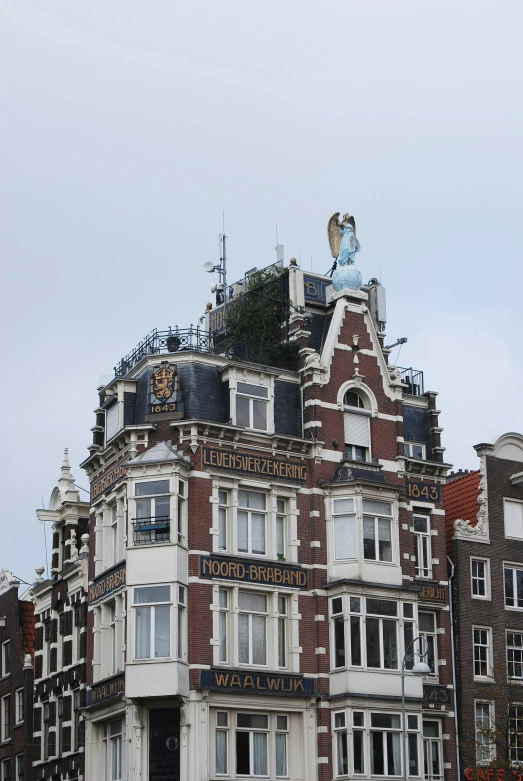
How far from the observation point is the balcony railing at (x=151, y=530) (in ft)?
175

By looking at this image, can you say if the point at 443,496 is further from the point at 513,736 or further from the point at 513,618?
the point at 513,736

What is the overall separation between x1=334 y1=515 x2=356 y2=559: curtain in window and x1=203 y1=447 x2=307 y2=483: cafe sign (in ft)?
6.94

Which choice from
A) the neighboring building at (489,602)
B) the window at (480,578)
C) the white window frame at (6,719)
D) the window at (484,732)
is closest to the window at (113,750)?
the neighboring building at (489,602)

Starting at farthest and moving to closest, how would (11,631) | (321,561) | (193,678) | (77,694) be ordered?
(11,631) < (77,694) < (321,561) < (193,678)

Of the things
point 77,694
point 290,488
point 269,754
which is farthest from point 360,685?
point 77,694

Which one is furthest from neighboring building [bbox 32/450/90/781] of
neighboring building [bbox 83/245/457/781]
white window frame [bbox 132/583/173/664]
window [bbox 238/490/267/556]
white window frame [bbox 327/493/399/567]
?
white window frame [bbox 327/493/399/567]

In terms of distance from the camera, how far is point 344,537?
56.7 meters

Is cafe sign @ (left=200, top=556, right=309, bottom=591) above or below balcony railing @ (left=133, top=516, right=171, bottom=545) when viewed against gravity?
below

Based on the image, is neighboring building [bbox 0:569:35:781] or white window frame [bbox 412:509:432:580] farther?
neighboring building [bbox 0:569:35:781]

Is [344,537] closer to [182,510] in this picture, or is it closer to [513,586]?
[182,510]

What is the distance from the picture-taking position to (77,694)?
6109 centimetres

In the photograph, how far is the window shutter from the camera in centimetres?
5872

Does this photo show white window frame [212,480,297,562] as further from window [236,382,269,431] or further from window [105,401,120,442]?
window [105,401,120,442]

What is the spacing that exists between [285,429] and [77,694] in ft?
47.0
